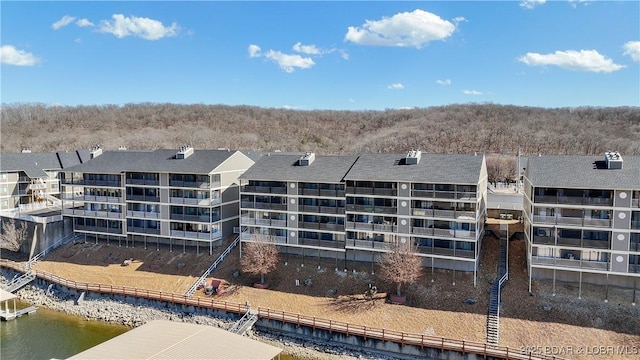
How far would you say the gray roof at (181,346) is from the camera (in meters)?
24.6

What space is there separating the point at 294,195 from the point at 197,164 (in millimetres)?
12195

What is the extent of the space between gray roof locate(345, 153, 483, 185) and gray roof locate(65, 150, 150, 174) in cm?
2650

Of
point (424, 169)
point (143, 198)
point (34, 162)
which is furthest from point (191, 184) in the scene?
point (34, 162)

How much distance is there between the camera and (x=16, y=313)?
126ft

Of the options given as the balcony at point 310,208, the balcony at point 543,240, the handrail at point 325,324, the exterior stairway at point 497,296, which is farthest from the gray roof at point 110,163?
the balcony at point 543,240

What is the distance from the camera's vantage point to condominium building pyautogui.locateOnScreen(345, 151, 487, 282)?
35.5 m

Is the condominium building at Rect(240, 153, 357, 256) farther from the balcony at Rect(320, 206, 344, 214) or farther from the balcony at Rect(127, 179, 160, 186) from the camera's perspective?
the balcony at Rect(127, 179, 160, 186)

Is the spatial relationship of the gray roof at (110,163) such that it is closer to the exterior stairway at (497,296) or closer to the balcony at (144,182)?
the balcony at (144,182)

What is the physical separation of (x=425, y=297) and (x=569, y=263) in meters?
11.1

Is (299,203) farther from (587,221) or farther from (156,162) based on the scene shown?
(587,221)

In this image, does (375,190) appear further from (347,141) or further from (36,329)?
(347,141)

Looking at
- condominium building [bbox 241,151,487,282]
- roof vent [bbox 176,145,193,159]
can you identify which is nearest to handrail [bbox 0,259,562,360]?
condominium building [bbox 241,151,487,282]

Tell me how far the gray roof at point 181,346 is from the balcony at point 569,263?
21.2m

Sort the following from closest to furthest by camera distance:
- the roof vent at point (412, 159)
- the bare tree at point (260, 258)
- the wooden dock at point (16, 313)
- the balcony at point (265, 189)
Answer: the wooden dock at point (16, 313) < the bare tree at point (260, 258) < the roof vent at point (412, 159) < the balcony at point (265, 189)
